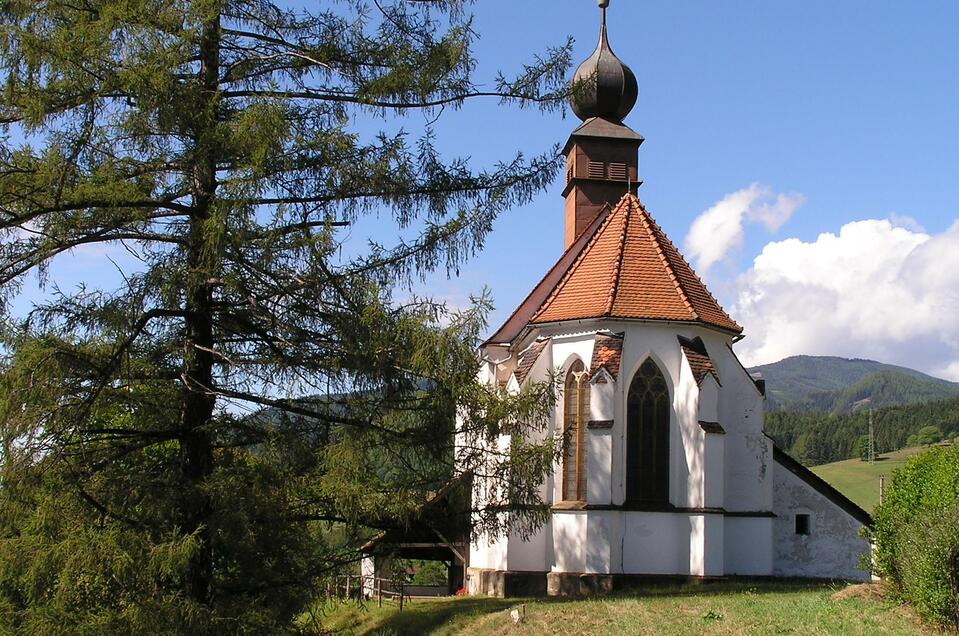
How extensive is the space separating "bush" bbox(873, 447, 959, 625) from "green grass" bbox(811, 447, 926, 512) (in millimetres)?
57344

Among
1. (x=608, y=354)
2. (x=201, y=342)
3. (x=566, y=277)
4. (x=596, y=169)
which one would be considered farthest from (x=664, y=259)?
(x=201, y=342)

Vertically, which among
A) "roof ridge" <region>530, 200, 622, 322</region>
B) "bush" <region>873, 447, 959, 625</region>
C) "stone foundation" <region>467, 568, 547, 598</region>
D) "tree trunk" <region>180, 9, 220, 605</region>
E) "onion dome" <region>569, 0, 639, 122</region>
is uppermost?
"onion dome" <region>569, 0, 639, 122</region>

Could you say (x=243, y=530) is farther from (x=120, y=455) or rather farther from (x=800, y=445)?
(x=800, y=445)

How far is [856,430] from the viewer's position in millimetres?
121375

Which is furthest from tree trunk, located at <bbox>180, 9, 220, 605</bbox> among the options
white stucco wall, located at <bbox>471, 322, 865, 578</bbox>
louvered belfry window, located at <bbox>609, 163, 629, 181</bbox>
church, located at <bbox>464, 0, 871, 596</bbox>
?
louvered belfry window, located at <bbox>609, 163, 629, 181</bbox>

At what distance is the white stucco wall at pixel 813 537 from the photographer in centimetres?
2119

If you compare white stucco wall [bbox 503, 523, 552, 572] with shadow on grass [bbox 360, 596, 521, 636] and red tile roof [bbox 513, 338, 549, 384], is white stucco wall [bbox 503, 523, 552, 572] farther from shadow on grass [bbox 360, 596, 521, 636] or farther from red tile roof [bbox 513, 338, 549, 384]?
red tile roof [bbox 513, 338, 549, 384]

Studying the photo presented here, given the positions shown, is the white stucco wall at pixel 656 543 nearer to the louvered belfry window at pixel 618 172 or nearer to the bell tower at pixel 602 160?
the bell tower at pixel 602 160

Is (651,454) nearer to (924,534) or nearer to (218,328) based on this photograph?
(924,534)

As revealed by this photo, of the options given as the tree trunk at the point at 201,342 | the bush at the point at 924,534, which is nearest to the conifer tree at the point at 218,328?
the tree trunk at the point at 201,342

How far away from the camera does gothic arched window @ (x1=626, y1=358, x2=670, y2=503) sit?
63.7 ft

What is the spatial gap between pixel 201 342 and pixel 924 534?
30.6 feet

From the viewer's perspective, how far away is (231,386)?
35.9 feet

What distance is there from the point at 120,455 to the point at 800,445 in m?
114
